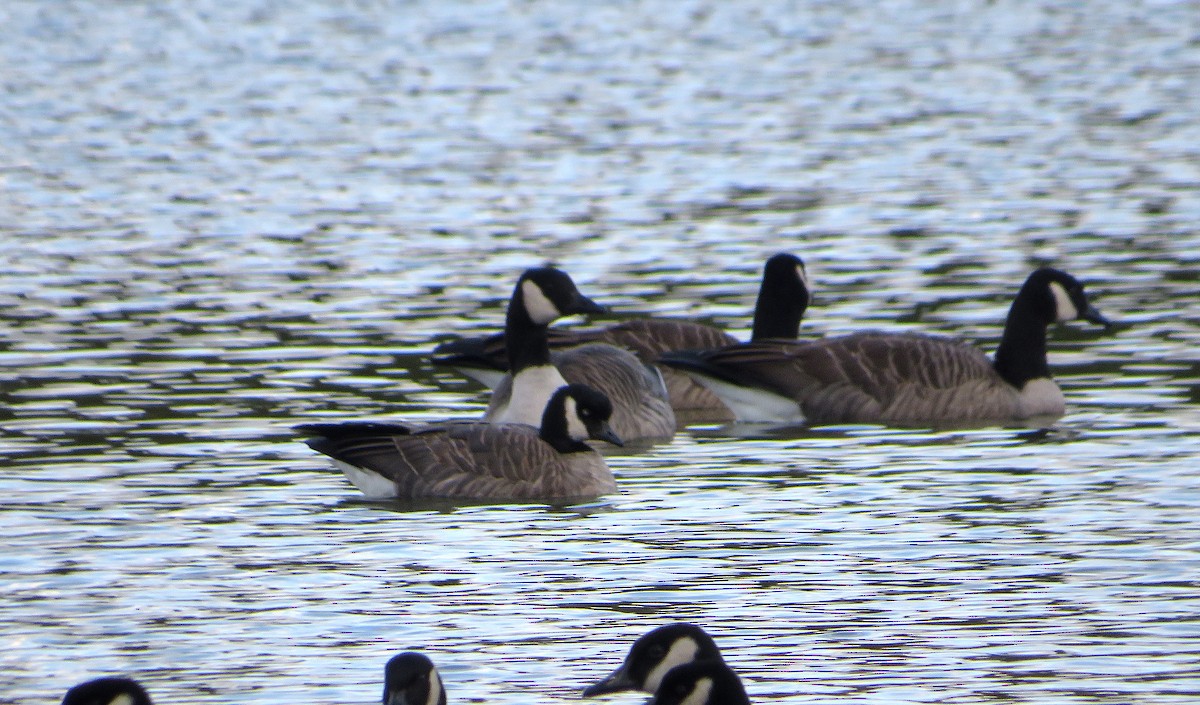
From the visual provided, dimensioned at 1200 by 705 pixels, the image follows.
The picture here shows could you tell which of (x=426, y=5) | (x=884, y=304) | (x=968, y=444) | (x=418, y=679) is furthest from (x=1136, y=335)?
(x=426, y=5)

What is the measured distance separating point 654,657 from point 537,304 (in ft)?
26.8

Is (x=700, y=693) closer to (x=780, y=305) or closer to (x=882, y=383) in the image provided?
(x=882, y=383)

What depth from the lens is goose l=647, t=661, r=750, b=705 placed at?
311 inches

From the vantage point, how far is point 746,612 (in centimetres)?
1130

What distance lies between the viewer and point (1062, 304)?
59.3ft

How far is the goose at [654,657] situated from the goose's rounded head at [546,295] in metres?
8.07

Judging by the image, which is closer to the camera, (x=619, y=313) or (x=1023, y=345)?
(x=1023, y=345)

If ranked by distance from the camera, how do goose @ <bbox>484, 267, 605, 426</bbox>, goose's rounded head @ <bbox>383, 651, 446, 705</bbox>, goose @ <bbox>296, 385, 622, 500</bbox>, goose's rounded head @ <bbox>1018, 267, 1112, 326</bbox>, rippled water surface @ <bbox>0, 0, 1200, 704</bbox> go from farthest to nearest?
goose's rounded head @ <bbox>1018, 267, 1112, 326</bbox>, goose @ <bbox>484, 267, 605, 426</bbox>, goose @ <bbox>296, 385, 622, 500</bbox>, rippled water surface @ <bbox>0, 0, 1200, 704</bbox>, goose's rounded head @ <bbox>383, 651, 446, 705</bbox>

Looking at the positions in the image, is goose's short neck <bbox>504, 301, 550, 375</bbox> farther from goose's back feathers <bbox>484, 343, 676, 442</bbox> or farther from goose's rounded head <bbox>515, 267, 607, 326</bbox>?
goose's back feathers <bbox>484, 343, 676, 442</bbox>

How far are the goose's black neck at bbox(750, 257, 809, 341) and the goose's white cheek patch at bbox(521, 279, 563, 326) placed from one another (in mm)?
2256

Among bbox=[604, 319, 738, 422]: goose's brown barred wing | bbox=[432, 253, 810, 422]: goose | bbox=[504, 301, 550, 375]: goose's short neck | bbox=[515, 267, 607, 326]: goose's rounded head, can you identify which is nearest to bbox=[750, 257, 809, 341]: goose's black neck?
bbox=[432, 253, 810, 422]: goose

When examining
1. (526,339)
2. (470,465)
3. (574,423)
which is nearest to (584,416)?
(574,423)

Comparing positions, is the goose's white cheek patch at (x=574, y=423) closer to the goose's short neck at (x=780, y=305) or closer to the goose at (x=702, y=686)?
the goose's short neck at (x=780, y=305)

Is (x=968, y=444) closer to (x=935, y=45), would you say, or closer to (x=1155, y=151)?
(x=1155, y=151)
